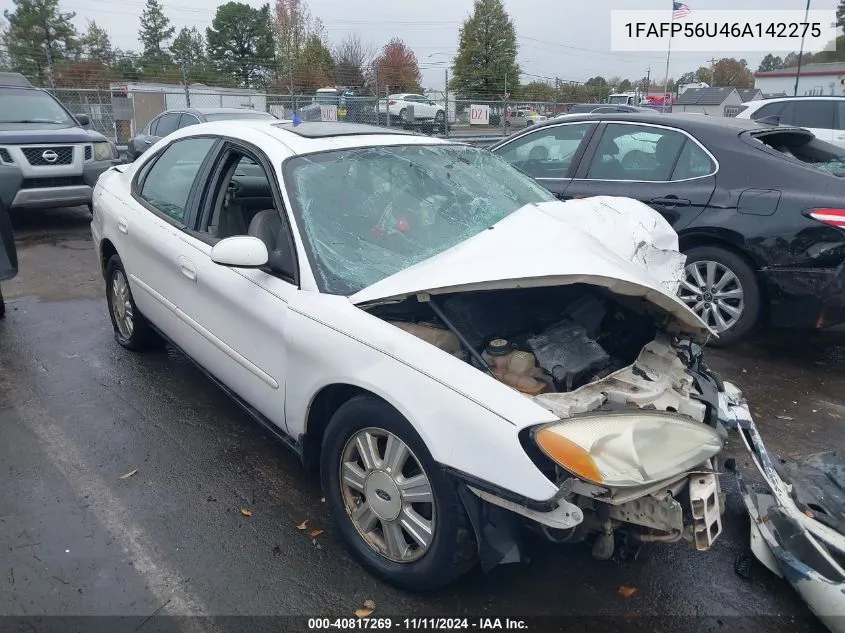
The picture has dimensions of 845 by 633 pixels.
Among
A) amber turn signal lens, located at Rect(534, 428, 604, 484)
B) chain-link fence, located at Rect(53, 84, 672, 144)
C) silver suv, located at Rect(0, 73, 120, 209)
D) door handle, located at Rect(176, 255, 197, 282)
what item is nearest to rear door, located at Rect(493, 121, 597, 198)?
door handle, located at Rect(176, 255, 197, 282)

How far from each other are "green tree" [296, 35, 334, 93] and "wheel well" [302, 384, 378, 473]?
43.2 metres

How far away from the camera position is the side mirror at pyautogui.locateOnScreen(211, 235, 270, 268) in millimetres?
2822

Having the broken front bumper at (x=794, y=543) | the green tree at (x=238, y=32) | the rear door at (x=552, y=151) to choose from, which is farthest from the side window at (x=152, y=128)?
the green tree at (x=238, y=32)

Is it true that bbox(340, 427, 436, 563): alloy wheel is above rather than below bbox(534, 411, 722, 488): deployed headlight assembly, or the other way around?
below

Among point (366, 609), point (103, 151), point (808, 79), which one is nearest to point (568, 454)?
point (366, 609)

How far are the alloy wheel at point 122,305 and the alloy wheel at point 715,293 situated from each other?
4014 millimetres

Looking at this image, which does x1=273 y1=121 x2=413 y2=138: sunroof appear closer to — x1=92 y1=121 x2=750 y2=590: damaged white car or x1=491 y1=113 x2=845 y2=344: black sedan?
x1=92 y1=121 x2=750 y2=590: damaged white car

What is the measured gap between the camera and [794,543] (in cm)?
243

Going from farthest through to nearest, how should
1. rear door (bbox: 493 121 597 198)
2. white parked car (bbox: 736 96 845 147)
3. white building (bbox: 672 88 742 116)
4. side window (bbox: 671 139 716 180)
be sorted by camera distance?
1. white building (bbox: 672 88 742 116)
2. white parked car (bbox: 736 96 845 147)
3. rear door (bbox: 493 121 597 198)
4. side window (bbox: 671 139 716 180)

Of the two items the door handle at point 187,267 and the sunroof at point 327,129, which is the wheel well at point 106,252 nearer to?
the door handle at point 187,267

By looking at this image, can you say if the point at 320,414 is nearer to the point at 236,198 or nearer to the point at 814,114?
the point at 236,198

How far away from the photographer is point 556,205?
3621 millimetres

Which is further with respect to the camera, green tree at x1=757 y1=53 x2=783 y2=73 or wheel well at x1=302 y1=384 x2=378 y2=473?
green tree at x1=757 y1=53 x2=783 y2=73

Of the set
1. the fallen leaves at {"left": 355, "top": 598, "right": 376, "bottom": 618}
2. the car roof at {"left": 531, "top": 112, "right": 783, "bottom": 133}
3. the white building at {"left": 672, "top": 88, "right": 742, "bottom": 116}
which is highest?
the white building at {"left": 672, "top": 88, "right": 742, "bottom": 116}
